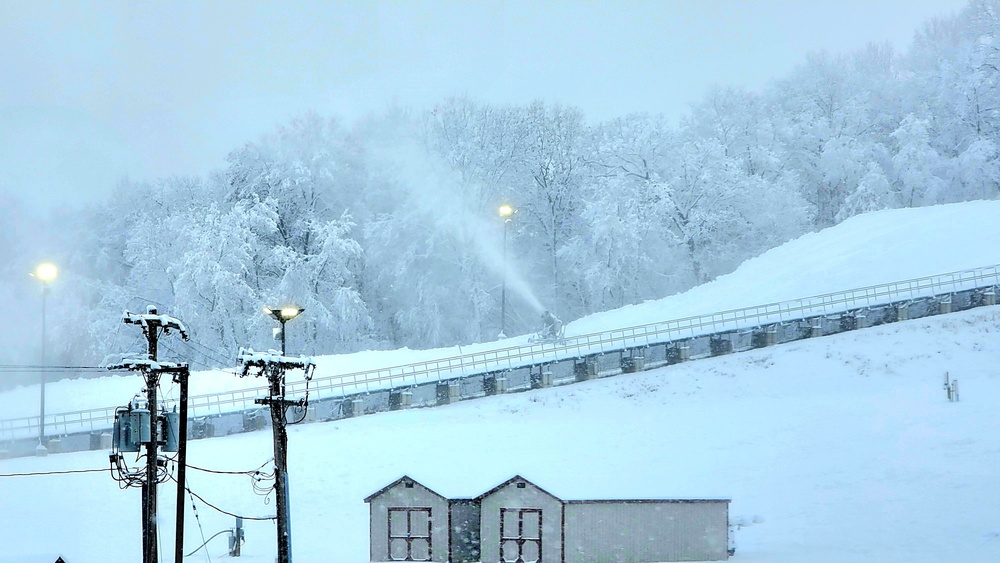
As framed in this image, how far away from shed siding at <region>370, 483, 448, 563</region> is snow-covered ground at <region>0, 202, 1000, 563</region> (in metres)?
0.53

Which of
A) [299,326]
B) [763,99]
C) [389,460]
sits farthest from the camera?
[763,99]

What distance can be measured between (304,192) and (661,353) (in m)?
29.2

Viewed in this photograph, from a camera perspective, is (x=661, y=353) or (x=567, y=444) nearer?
(x=567, y=444)

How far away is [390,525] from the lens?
84.2ft

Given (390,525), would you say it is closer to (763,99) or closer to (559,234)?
(559,234)

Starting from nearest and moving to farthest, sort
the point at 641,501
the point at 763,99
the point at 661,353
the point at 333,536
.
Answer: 1. the point at 641,501
2. the point at 333,536
3. the point at 661,353
4. the point at 763,99

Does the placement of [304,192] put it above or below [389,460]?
above

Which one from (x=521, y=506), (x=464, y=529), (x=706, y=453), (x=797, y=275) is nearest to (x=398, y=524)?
(x=464, y=529)

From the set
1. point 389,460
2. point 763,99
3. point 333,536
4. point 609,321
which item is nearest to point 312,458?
point 389,460

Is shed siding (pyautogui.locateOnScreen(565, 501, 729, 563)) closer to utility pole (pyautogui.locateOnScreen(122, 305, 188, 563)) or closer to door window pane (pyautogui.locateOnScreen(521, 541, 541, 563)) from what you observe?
door window pane (pyautogui.locateOnScreen(521, 541, 541, 563))

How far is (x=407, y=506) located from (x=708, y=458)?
12.8m

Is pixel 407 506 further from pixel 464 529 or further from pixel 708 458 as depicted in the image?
pixel 708 458

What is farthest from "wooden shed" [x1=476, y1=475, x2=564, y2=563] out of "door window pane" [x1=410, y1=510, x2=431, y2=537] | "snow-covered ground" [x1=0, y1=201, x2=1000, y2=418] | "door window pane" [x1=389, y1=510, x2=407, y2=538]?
"snow-covered ground" [x1=0, y1=201, x2=1000, y2=418]

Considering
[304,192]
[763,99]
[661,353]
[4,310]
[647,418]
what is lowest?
[647,418]
